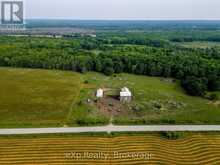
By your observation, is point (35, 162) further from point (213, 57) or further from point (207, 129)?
point (213, 57)

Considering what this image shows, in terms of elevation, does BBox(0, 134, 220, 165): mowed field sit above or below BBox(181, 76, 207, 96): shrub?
below

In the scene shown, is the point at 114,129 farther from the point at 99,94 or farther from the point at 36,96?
the point at 36,96

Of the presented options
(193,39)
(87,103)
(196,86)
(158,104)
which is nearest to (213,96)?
(196,86)

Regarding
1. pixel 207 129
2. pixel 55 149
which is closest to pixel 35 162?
pixel 55 149

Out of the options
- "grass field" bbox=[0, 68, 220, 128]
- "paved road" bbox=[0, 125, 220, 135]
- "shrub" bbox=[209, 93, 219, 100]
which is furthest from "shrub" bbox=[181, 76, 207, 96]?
"paved road" bbox=[0, 125, 220, 135]

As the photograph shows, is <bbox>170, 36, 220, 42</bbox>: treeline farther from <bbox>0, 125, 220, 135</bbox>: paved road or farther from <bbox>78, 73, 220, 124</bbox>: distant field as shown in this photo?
<bbox>0, 125, 220, 135</bbox>: paved road

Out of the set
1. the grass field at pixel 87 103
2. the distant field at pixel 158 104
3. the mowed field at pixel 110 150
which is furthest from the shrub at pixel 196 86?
the mowed field at pixel 110 150

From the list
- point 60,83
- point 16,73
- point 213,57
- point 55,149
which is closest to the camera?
point 55,149
